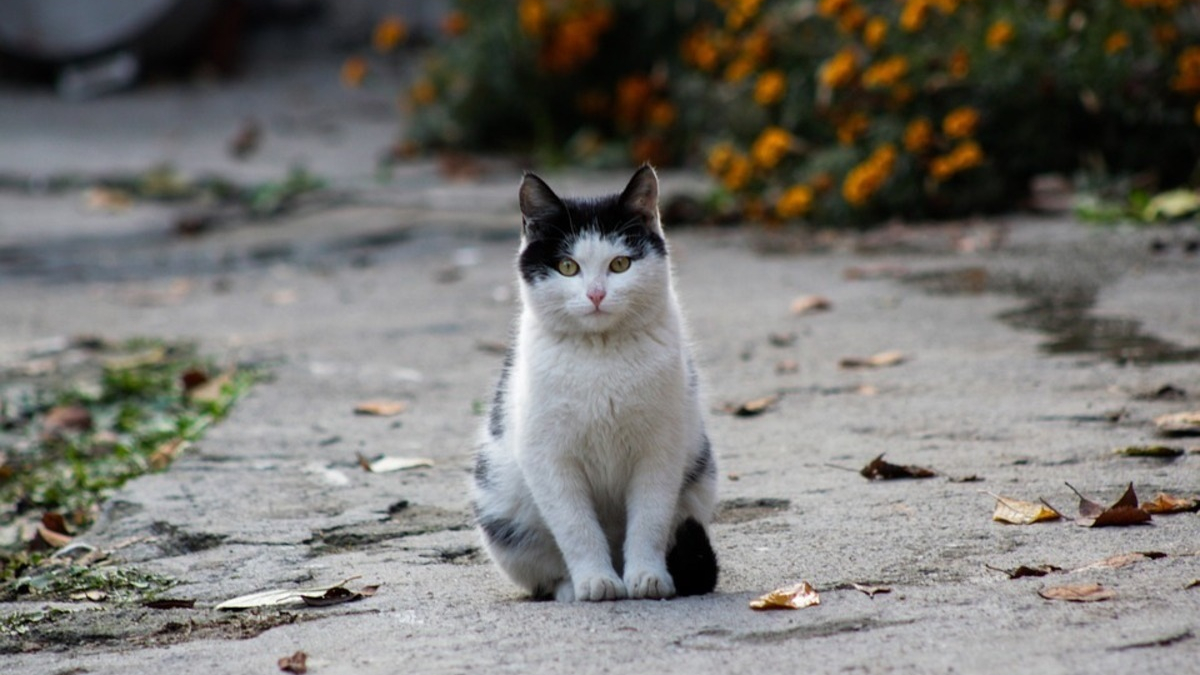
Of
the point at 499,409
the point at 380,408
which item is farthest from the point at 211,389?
the point at 499,409

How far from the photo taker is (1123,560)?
2.83 metres

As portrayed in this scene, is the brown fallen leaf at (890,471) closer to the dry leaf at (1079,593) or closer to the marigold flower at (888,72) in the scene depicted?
the dry leaf at (1079,593)

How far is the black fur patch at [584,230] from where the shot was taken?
3.16 meters

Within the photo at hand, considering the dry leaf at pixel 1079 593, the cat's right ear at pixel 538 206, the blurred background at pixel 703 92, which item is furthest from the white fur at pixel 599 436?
the blurred background at pixel 703 92

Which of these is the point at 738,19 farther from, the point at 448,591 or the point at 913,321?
the point at 448,591

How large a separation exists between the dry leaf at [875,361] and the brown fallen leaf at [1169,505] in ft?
5.97

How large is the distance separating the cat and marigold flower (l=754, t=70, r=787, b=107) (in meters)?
4.90

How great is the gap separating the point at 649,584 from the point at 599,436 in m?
0.32

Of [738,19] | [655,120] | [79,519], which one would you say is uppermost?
[738,19]

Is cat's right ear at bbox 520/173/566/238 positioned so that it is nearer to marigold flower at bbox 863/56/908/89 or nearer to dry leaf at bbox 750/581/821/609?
dry leaf at bbox 750/581/821/609

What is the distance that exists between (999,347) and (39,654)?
3.40 m

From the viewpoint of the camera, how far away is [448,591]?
3105 mm

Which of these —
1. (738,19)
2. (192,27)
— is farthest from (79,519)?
(192,27)

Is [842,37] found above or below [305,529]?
above
